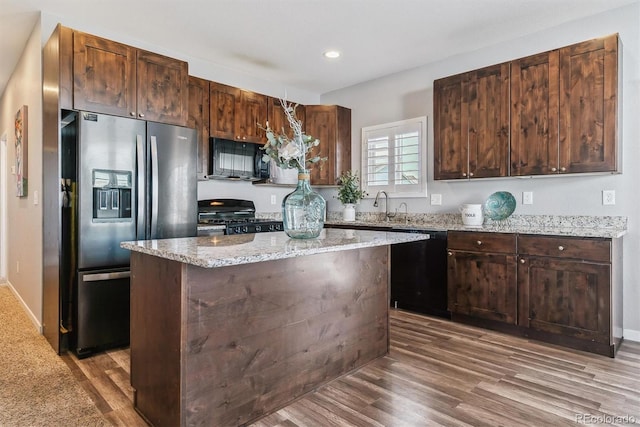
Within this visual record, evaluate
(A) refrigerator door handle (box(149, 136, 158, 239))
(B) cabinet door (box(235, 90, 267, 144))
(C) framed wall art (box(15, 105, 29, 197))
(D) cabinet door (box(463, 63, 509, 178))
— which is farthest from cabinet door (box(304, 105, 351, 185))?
(C) framed wall art (box(15, 105, 29, 197))

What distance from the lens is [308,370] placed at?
2.14 metres

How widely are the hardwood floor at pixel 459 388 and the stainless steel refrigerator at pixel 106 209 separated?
274 mm

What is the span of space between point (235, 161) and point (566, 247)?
315 centimetres

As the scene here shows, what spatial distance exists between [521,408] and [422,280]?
1.76 metres

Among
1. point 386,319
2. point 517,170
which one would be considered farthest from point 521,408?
point 517,170

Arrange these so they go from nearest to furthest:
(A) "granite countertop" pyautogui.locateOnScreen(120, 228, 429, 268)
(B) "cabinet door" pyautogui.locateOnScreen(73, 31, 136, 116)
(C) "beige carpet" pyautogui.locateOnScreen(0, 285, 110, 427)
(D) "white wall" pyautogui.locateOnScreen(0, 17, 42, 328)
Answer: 1. (A) "granite countertop" pyautogui.locateOnScreen(120, 228, 429, 268)
2. (C) "beige carpet" pyautogui.locateOnScreen(0, 285, 110, 427)
3. (B) "cabinet door" pyautogui.locateOnScreen(73, 31, 136, 116)
4. (D) "white wall" pyautogui.locateOnScreen(0, 17, 42, 328)

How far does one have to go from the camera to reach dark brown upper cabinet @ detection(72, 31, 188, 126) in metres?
2.78

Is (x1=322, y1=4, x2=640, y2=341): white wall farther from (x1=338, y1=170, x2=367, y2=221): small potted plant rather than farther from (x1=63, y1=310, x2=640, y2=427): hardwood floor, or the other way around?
(x1=63, y1=310, x2=640, y2=427): hardwood floor

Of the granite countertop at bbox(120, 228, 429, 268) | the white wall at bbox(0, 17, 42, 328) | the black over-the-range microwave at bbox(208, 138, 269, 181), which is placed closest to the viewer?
the granite countertop at bbox(120, 228, 429, 268)

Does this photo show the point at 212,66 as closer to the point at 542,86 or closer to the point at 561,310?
the point at 542,86

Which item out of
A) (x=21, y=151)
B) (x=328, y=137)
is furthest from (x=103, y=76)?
(x=328, y=137)

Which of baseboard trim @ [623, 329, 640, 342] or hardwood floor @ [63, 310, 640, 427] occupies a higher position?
baseboard trim @ [623, 329, 640, 342]

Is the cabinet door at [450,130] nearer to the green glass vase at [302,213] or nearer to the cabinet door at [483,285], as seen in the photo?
the cabinet door at [483,285]

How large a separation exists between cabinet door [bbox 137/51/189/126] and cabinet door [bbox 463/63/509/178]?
8.28ft
